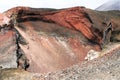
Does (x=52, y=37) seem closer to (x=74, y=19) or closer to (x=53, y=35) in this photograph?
(x=53, y=35)

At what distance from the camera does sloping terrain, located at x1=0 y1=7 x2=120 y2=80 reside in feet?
121

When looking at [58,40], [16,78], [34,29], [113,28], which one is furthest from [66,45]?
[16,78]

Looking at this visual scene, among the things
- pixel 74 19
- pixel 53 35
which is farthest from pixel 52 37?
pixel 74 19

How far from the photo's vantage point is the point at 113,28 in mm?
45000

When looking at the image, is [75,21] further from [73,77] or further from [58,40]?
[73,77]

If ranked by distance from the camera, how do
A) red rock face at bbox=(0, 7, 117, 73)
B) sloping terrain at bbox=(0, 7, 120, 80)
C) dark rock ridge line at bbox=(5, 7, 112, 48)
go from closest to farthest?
sloping terrain at bbox=(0, 7, 120, 80) < red rock face at bbox=(0, 7, 117, 73) < dark rock ridge line at bbox=(5, 7, 112, 48)

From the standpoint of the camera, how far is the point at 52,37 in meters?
41.2

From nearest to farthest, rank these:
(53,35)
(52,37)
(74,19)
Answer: (52,37) → (53,35) → (74,19)

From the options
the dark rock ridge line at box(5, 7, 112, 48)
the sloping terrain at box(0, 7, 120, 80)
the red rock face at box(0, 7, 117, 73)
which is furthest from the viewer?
the dark rock ridge line at box(5, 7, 112, 48)

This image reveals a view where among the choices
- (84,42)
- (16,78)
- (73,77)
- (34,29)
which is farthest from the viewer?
(84,42)

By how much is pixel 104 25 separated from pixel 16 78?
Answer: 1614 centimetres

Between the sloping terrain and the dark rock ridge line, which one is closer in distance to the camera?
the sloping terrain

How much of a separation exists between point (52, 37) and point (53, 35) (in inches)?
15.9

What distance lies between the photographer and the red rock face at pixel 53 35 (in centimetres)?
3741
